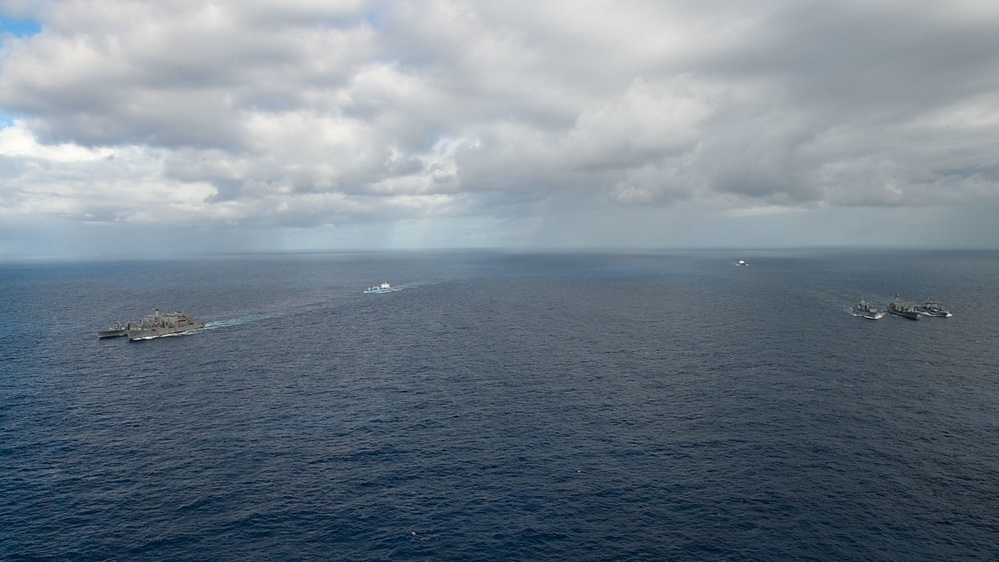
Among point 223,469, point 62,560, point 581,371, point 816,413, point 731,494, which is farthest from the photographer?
point 581,371

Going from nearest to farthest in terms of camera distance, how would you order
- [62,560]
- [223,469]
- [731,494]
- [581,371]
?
1. [62,560]
2. [731,494]
3. [223,469]
4. [581,371]

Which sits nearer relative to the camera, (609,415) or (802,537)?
(802,537)

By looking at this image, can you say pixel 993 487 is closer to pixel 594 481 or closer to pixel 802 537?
pixel 802 537

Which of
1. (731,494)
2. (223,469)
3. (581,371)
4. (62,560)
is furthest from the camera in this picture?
(581,371)

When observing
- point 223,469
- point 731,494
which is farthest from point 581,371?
point 223,469

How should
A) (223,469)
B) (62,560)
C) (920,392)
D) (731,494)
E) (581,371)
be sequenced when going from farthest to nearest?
(581,371), (920,392), (223,469), (731,494), (62,560)

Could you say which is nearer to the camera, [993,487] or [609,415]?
[993,487]

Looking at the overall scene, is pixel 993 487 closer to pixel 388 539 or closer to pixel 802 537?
pixel 802 537

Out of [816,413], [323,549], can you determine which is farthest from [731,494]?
[323,549]
